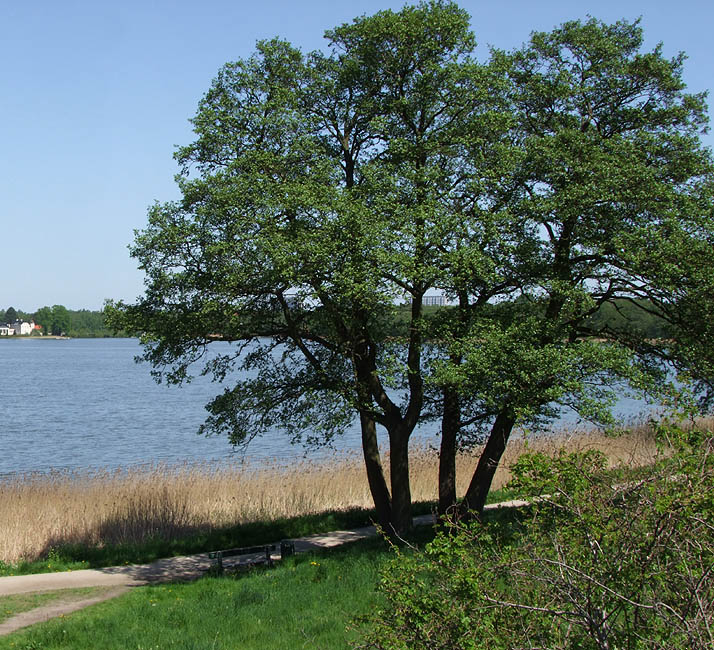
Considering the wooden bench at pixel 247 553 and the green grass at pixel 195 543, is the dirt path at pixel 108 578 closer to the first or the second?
the wooden bench at pixel 247 553

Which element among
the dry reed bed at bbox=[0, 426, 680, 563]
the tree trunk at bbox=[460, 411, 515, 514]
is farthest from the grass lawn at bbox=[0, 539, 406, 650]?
the dry reed bed at bbox=[0, 426, 680, 563]

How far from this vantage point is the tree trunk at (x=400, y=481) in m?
15.1

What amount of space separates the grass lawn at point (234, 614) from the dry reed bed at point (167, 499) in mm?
4656

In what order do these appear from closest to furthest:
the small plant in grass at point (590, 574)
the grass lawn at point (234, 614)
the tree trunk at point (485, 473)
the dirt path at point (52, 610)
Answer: the small plant in grass at point (590, 574), the grass lawn at point (234, 614), the dirt path at point (52, 610), the tree trunk at point (485, 473)

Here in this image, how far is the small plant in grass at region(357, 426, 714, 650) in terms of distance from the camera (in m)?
4.52

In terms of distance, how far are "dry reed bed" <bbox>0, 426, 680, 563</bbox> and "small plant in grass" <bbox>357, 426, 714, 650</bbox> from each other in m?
10.9

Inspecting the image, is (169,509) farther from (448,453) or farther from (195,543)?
(448,453)

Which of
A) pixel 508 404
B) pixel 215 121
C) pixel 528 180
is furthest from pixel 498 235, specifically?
pixel 215 121

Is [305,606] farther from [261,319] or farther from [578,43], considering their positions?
[578,43]

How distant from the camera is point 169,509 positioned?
17781 mm

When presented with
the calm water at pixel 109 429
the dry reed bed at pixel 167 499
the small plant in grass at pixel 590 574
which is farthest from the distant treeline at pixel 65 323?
the small plant in grass at pixel 590 574

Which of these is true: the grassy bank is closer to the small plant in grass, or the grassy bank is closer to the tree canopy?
the tree canopy

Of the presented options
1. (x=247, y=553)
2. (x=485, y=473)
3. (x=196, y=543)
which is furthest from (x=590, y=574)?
(x=196, y=543)

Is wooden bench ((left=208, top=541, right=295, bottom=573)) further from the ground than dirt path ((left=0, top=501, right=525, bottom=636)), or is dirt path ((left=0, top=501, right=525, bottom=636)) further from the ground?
wooden bench ((left=208, top=541, right=295, bottom=573))
